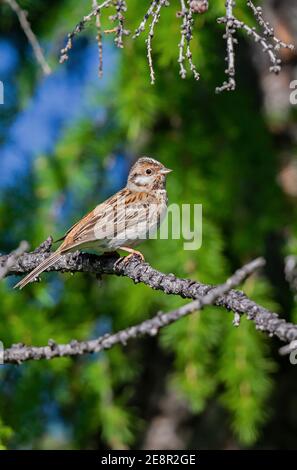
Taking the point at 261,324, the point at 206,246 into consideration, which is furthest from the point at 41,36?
the point at 261,324

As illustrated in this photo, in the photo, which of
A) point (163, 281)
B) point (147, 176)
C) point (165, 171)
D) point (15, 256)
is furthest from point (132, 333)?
point (147, 176)

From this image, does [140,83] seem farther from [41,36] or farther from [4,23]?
[4,23]

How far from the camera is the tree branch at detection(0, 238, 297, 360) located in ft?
6.24

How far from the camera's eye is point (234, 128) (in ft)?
13.7

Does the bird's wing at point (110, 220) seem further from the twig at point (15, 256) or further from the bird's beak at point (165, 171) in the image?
the twig at point (15, 256)

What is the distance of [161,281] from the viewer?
2457mm

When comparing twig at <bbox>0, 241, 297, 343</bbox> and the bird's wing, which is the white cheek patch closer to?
the bird's wing

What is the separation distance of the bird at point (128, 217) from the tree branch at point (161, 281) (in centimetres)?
19

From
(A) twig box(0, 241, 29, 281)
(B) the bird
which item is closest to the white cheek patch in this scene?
(B) the bird

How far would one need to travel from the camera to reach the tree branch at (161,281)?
1.90 m

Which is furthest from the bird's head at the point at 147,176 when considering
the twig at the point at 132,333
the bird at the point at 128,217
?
the twig at the point at 132,333

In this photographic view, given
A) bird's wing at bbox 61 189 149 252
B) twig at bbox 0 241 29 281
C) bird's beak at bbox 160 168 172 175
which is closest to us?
twig at bbox 0 241 29 281

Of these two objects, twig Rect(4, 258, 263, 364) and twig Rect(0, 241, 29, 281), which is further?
twig Rect(0, 241, 29, 281)

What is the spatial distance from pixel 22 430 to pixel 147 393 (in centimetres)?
138
